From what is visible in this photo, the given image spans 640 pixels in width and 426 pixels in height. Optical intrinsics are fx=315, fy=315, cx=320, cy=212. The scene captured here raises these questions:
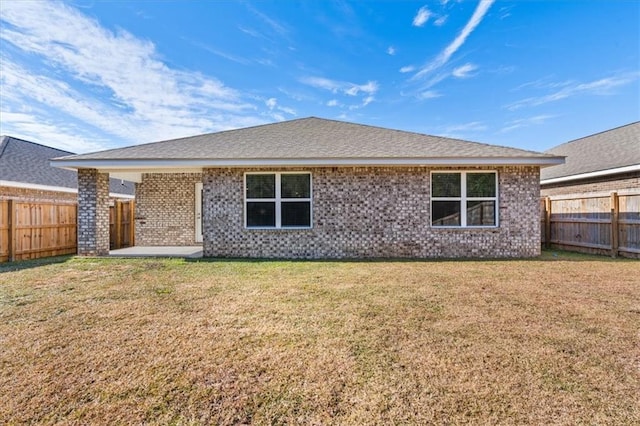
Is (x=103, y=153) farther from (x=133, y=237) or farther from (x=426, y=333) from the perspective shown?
(x=426, y=333)

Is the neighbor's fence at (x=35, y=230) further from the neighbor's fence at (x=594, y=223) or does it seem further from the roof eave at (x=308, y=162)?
the neighbor's fence at (x=594, y=223)

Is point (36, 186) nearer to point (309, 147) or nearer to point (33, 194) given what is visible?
point (33, 194)

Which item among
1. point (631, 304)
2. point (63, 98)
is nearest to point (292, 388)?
point (631, 304)

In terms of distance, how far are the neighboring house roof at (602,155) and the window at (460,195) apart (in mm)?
4910

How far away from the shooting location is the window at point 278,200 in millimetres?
9531

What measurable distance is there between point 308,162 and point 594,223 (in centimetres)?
938

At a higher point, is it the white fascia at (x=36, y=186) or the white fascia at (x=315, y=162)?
the white fascia at (x=315, y=162)

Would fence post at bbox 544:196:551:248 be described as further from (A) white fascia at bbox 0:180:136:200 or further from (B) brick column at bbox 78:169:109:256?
(A) white fascia at bbox 0:180:136:200

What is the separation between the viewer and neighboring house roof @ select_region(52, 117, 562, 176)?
890 centimetres

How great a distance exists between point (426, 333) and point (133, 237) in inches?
499

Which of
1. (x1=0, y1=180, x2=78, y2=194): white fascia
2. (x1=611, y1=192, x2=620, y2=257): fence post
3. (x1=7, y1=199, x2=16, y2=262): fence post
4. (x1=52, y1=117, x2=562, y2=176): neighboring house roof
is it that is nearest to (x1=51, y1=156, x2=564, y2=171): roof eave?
(x1=52, y1=117, x2=562, y2=176): neighboring house roof

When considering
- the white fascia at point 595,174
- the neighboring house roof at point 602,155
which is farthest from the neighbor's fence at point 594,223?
the neighboring house roof at point 602,155

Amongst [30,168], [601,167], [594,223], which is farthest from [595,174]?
[30,168]

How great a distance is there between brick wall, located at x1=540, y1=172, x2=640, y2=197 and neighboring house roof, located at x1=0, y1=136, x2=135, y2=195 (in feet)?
66.9
